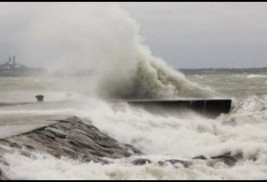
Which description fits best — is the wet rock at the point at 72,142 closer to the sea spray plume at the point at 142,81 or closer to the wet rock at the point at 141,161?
the wet rock at the point at 141,161

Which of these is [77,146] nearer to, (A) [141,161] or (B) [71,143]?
(B) [71,143]

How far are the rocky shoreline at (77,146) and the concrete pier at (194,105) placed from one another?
20.5ft

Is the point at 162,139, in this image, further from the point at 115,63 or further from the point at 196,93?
the point at 115,63

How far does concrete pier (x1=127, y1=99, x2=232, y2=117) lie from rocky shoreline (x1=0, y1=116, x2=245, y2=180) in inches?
246

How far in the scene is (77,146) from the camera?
40.9 feet

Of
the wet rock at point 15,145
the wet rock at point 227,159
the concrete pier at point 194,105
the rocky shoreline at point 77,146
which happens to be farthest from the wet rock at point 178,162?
the concrete pier at point 194,105

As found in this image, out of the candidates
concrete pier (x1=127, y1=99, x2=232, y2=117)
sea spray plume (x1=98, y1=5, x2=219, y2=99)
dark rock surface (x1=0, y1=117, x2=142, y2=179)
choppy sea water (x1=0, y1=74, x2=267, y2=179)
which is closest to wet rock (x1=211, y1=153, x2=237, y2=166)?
choppy sea water (x1=0, y1=74, x2=267, y2=179)

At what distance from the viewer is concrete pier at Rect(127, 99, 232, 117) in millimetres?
21344

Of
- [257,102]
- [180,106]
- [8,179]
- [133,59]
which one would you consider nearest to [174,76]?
[133,59]

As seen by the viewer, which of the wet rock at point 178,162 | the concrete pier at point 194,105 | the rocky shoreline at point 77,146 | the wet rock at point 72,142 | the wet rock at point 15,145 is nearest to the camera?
the wet rock at point 15,145

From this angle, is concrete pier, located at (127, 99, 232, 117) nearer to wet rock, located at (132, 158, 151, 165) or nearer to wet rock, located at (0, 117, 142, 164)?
wet rock, located at (0, 117, 142, 164)

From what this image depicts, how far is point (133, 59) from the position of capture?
3073cm

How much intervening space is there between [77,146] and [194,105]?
10.3 meters

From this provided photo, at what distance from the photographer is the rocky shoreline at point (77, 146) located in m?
10.9
